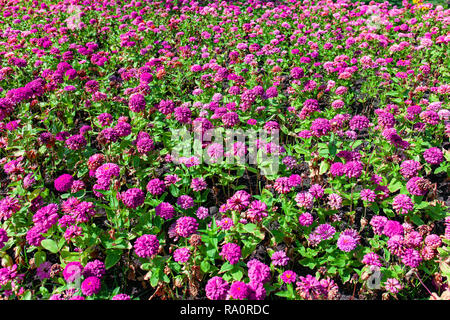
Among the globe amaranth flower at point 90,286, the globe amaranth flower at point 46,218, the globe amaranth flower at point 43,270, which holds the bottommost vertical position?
the globe amaranth flower at point 43,270

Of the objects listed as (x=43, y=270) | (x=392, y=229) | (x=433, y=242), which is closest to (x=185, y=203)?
(x=43, y=270)

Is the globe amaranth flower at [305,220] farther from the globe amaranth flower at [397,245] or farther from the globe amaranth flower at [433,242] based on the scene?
the globe amaranth flower at [433,242]

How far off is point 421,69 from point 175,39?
471 centimetres

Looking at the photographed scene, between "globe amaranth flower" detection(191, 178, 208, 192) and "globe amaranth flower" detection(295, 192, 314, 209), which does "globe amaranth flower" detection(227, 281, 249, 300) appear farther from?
"globe amaranth flower" detection(191, 178, 208, 192)

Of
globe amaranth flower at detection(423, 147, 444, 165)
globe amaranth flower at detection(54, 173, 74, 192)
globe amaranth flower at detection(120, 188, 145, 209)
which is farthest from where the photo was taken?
globe amaranth flower at detection(423, 147, 444, 165)

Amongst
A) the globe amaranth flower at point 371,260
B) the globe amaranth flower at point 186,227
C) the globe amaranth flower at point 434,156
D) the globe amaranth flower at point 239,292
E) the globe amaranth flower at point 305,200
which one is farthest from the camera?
the globe amaranth flower at point 434,156

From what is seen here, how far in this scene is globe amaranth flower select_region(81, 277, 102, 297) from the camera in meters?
2.03

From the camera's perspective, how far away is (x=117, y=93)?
503 cm

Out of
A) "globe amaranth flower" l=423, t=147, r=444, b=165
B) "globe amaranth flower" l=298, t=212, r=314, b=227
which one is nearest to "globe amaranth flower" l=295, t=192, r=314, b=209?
"globe amaranth flower" l=298, t=212, r=314, b=227

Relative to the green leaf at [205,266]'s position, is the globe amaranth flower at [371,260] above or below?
above

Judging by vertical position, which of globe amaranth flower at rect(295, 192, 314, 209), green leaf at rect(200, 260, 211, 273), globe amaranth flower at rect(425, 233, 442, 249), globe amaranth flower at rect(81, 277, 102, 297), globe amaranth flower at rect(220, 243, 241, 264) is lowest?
green leaf at rect(200, 260, 211, 273)

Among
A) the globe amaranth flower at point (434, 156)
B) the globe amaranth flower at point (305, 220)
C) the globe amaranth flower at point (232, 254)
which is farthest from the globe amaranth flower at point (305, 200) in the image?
the globe amaranth flower at point (434, 156)

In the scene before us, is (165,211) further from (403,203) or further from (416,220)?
(416,220)

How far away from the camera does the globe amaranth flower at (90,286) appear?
2033mm
